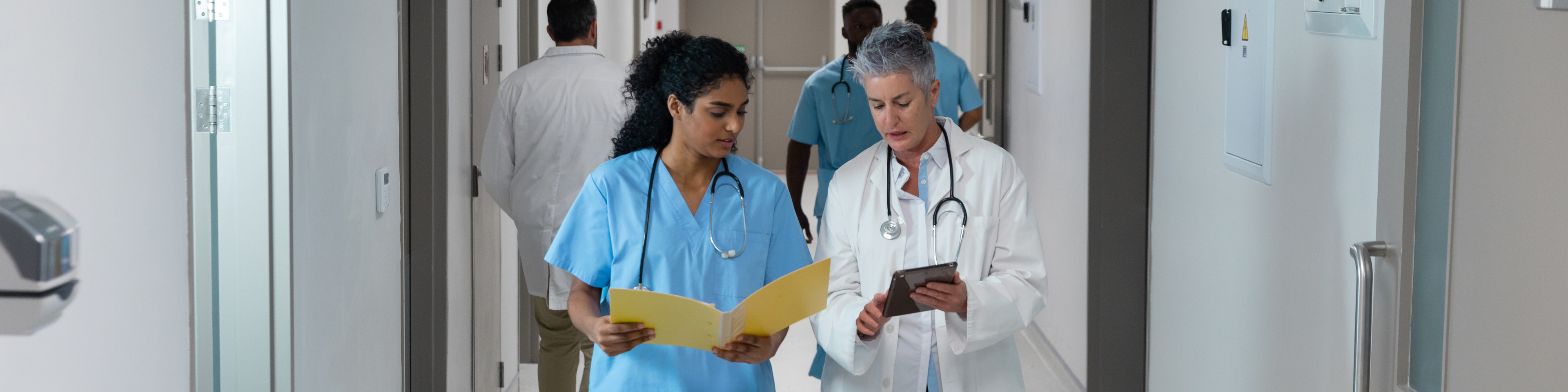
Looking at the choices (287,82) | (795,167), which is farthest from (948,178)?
(795,167)

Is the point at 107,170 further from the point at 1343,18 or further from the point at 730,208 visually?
the point at 1343,18

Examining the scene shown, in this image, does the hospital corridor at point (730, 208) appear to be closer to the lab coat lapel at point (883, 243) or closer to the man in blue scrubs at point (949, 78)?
the lab coat lapel at point (883, 243)

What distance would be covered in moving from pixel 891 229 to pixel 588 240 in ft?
1.56

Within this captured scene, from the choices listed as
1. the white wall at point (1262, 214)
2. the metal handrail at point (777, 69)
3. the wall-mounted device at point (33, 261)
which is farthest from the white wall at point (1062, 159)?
the metal handrail at point (777, 69)

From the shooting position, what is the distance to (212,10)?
5.58ft

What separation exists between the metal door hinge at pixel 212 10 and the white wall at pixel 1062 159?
2.29 metres

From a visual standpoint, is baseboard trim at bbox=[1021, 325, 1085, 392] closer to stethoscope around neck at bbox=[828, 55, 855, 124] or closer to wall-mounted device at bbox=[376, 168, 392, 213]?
stethoscope around neck at bbox=[828, 55, 855, 124]

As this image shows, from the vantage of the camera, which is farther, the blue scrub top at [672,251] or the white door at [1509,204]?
the blue scrub top at [672,251]

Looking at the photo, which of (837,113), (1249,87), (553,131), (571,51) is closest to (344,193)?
(553,131)

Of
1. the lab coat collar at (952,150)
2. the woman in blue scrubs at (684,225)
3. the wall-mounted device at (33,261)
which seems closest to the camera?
the wall-mounted device at (33,261)

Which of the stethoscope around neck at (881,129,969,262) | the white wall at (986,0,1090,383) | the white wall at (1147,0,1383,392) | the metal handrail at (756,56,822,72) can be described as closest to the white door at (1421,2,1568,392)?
the white wall at (1147,0,1383,392)

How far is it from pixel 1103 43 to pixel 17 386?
6.41ft

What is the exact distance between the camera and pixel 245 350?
180cm

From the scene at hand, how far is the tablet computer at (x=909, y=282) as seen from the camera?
1542mm
